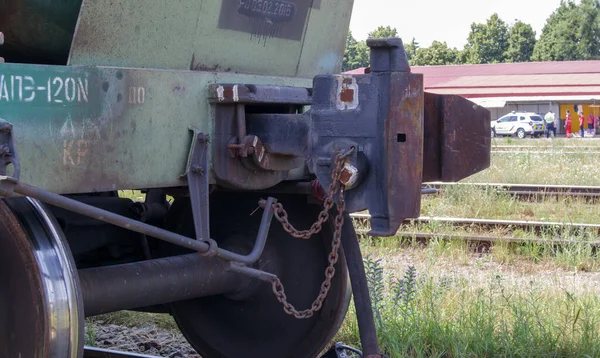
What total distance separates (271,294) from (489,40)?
7647 cm

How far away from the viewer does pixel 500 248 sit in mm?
8312

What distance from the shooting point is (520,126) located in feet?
143

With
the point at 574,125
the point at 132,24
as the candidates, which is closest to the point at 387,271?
the point at 132,24

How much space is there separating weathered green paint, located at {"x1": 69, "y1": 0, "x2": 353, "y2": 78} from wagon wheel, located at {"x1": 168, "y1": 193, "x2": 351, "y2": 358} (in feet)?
2.41

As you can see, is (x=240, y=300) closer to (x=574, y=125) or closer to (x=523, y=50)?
(x=574, y=125)

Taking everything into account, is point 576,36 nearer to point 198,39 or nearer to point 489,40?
point 489,40

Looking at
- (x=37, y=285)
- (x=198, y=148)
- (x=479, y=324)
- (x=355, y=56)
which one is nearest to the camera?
(x=37, y=285)

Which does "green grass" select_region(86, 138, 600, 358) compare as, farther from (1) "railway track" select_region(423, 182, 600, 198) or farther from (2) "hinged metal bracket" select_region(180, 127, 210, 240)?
(2) "hinged metal bracket" select_region(180, 127, 210, 240)

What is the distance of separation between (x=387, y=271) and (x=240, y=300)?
10.9ft

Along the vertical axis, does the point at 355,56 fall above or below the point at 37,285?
above

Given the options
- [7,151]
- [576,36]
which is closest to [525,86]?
[576,36]

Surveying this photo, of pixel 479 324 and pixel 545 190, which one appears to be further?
pixel 545 190

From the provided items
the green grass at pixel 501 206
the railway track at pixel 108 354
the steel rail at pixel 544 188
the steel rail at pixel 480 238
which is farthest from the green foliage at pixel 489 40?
the railway track at pixel 108 354

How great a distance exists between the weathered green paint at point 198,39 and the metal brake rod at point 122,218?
55 centimetres
